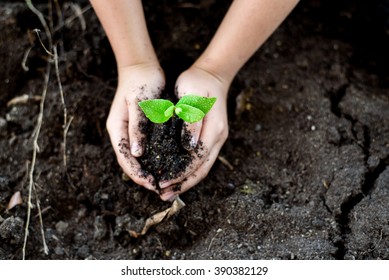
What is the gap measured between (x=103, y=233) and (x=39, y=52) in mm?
683

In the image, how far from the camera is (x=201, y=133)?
1.56 metres

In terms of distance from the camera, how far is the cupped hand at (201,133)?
60.3 inches

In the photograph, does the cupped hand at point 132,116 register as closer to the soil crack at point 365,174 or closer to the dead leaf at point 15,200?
the dead leaf at point 15,200

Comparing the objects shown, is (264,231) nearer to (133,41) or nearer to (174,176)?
(174,176)

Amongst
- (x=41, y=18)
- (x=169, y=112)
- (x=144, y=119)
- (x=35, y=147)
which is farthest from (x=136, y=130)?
(x=41, y=18)

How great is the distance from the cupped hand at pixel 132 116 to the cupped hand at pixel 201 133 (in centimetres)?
6

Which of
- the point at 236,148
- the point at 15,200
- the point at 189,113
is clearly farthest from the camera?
the point at 236,148

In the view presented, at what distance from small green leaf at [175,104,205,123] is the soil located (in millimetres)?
310

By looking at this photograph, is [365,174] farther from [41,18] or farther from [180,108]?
[41,18]

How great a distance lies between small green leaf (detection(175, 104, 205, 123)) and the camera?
1.41m

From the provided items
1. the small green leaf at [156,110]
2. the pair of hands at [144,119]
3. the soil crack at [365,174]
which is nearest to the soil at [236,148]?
the soil crack at [365,174]

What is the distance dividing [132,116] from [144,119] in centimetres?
3
